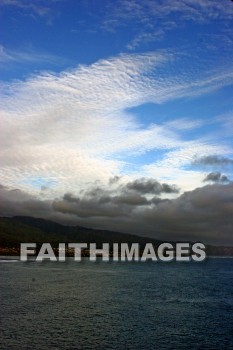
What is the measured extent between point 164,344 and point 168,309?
41510 mm

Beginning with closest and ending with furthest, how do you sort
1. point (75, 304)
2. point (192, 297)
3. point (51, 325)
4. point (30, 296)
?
point (51, 325) < point (75, 304) < point (30, 296) < point (192, 297)

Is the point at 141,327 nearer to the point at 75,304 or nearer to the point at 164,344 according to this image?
the point at 164,344

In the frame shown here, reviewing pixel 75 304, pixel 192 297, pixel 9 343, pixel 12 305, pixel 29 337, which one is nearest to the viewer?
pixel 9 343

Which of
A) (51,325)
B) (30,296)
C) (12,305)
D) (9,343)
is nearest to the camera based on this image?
(9,343)

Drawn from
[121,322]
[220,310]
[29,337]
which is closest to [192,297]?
[220,310]

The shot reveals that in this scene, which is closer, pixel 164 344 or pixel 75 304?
pixel 164 344

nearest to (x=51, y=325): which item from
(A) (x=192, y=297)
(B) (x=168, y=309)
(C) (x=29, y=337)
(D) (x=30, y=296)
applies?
(C) (x=29, y=337)

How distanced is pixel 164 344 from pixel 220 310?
50148 millimetres

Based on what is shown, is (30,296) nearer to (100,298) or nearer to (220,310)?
(100,298)

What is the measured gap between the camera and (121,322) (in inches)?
3730

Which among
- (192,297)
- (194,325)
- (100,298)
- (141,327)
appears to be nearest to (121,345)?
(141,327)

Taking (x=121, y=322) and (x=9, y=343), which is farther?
(x=121, y=322)

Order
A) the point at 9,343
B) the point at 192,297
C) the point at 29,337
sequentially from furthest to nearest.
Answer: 1. the point at 192,297
2. the point at 29,337
3. the point at 9,343

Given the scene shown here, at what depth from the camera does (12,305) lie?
375ft
